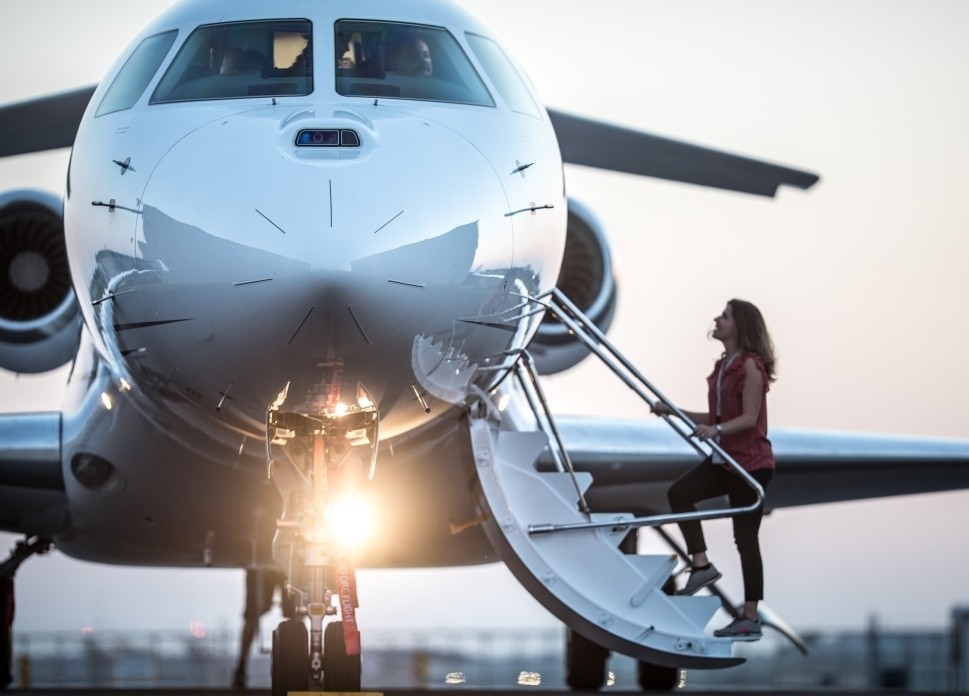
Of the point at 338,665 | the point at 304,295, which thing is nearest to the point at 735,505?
the point at 338,665

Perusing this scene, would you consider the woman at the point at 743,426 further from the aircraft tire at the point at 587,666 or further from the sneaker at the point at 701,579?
the aircraft tire at the point at 587,666

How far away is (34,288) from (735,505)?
5.67 m

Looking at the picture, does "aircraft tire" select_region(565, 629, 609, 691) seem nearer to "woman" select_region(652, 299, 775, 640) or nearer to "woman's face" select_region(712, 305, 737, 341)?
"woman" select_region(652, 299, 775, 640)

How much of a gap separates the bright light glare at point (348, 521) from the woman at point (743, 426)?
188 cm

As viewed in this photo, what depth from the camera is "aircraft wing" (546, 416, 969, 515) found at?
13.2m

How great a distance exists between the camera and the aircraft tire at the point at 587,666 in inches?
587

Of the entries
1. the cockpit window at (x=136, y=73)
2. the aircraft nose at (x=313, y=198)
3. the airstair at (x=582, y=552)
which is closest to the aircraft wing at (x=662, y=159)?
the airstair at (x=582, y=552)

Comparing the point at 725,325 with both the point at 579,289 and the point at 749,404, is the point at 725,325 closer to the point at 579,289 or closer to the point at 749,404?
the point at 749,404

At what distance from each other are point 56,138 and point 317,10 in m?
3.18

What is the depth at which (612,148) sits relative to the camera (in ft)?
42.9

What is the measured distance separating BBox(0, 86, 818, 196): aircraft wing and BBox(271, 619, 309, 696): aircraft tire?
4.14 meters

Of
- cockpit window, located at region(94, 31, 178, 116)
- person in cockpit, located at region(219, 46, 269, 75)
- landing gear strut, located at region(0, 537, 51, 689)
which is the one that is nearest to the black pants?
person in cockpit, located at region(219, 46, 269, 75)

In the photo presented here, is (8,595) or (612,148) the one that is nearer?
(612,148)

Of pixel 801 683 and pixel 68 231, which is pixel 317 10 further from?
pixel 801 683
